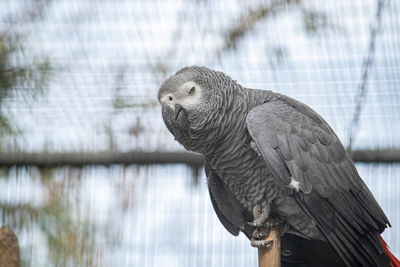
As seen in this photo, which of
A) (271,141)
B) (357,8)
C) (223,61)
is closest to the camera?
(271,141)

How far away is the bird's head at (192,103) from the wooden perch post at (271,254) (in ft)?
1.60

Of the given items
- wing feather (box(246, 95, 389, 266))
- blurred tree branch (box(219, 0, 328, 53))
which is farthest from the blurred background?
wing feather (box(246, 95, 389, 266))

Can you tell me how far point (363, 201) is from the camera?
2.26 meters

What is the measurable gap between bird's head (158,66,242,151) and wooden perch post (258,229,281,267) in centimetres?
49

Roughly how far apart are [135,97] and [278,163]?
3.93 feet

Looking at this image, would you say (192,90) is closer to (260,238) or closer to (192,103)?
(192,103)

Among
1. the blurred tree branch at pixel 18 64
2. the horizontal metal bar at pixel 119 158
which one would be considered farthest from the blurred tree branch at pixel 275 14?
the blurred tree branch at pixel 18 64

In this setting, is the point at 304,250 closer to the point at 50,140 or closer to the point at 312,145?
the point at 312,145

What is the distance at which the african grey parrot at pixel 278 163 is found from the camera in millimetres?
2146

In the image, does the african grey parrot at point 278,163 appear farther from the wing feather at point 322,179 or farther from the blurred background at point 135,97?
the blurred background at point 135,97

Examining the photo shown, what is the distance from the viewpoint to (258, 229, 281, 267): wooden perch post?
6.92 ft

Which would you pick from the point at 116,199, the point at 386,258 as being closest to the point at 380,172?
the point at 386,258

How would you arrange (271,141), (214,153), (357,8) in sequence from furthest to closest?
(357,8) → (214,153) → (271,141)

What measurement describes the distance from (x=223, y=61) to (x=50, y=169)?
108 cm
